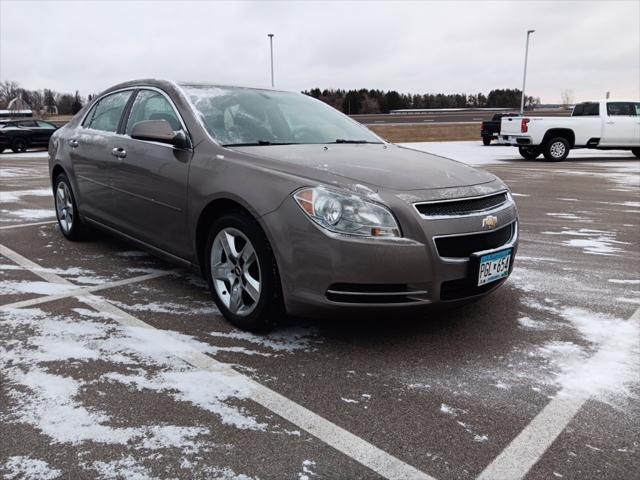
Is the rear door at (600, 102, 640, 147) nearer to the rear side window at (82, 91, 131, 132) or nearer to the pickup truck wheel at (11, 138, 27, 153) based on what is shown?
the rear side window at (82, 91, 131, 132)

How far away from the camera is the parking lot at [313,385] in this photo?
2088mm

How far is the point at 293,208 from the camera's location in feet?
9.39

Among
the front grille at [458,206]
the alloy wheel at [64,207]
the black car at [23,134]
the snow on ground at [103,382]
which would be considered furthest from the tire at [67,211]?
the black car at [23,134]

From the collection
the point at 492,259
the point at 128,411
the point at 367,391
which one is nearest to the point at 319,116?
the point at 492,259

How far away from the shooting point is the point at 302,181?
2932mm

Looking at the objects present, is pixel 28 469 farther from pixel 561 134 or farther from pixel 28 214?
pixel 561 134

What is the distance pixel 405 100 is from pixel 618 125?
336 ft

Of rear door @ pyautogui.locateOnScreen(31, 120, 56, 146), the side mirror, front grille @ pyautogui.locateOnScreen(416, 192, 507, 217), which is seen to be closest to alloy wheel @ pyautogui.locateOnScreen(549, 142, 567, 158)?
front grille @ pyautogui.locateOnScreen(416, 192, 507, 217)

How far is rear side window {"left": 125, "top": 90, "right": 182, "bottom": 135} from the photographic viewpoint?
3876 mm

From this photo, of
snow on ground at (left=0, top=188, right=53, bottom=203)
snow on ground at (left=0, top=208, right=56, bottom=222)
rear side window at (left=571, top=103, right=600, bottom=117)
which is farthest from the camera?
rear side window at (left=571, top=103, right=600, bottom=117)

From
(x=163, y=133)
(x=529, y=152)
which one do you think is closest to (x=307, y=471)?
(x=163, y=133)

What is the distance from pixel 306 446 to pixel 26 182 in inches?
424

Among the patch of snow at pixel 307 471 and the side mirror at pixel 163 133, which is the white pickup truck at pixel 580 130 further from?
the patch of snow at pixel 307 471

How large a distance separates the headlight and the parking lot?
1.67 ft
